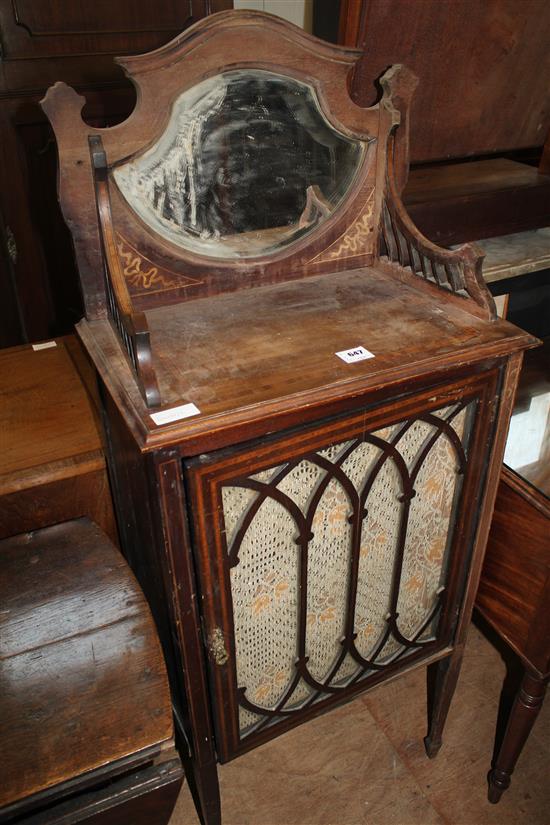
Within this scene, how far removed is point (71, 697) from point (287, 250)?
80 cm

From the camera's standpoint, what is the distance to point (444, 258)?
1.13 meters

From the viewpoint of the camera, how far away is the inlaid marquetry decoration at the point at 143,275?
107 centimetres

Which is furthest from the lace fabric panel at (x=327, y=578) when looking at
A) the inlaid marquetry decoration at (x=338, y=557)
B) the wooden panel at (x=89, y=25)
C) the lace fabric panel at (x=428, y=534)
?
the wooden panel at (x=89, y=25)

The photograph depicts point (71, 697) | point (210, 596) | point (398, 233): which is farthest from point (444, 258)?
point (71, 697)

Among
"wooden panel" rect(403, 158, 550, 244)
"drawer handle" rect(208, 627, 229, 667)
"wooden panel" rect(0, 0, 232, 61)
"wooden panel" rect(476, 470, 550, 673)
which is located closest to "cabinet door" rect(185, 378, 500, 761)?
"drawer handle" rect(208, 627, 229, 667)

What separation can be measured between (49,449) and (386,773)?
3.48 ft

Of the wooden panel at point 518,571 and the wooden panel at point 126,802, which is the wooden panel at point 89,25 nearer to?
the wooden panel at point 518,571

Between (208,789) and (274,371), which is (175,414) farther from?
(208,789)

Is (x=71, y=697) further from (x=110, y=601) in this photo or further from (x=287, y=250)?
(x=287, y=250)

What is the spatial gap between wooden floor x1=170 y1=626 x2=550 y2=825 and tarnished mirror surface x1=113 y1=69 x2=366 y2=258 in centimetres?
97

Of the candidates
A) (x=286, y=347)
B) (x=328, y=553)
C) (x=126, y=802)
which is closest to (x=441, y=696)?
(x=328, y=553)

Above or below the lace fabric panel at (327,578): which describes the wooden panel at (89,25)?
above

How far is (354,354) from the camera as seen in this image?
994 millimetres

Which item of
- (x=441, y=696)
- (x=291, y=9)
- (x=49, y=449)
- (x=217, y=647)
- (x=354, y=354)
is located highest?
(x=291, y=9)
